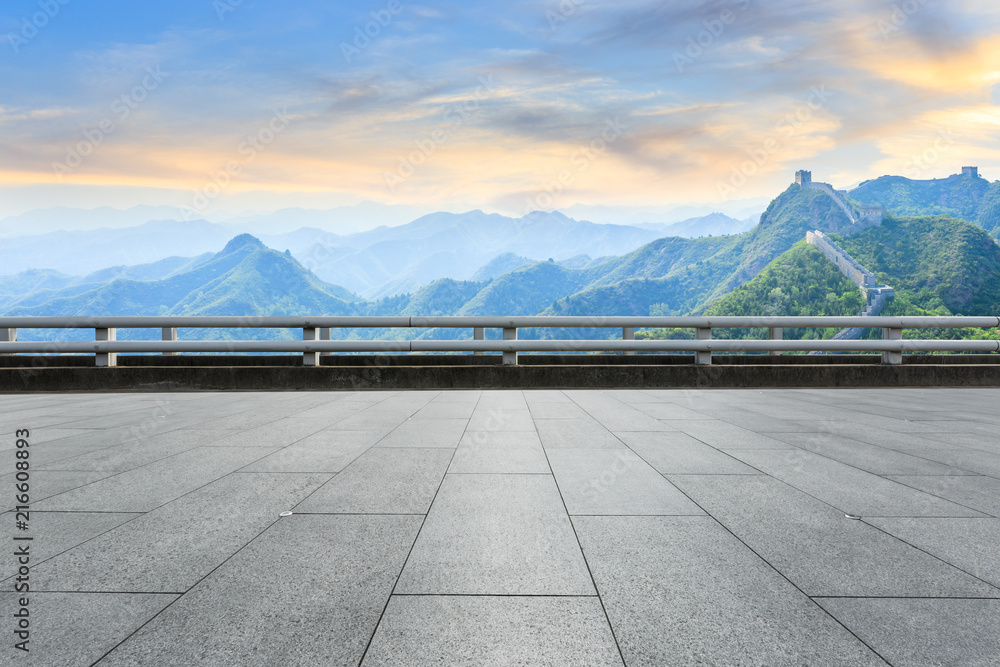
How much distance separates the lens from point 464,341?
9.75 meters

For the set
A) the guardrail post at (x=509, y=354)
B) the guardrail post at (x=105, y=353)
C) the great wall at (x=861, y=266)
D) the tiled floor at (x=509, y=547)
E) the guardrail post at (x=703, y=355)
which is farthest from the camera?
the great wall at (x=861, y=266)

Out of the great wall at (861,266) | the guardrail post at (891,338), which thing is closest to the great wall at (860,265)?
the great wall at (861,266)

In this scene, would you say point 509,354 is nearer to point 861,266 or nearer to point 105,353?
point 105,353

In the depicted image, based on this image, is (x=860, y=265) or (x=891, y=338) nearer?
(x=891, y=338)

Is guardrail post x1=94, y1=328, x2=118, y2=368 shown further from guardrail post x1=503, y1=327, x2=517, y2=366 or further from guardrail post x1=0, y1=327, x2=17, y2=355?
guardrail post x1=503, y1=327, x2=517, y2=366

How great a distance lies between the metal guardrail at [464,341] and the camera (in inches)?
379

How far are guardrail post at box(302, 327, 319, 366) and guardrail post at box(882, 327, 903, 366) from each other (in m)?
9.97

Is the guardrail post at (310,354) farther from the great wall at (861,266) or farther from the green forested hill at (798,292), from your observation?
the green forested hill at (798,292)

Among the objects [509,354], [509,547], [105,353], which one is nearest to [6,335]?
[105,353]

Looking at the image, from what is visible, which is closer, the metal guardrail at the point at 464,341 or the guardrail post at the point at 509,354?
the metal guardrail at the point at 464,341

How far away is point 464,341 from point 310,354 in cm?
277

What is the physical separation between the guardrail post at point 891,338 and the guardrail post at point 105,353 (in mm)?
13410

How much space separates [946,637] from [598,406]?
6119 mm

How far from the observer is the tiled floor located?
2314 millimetres
